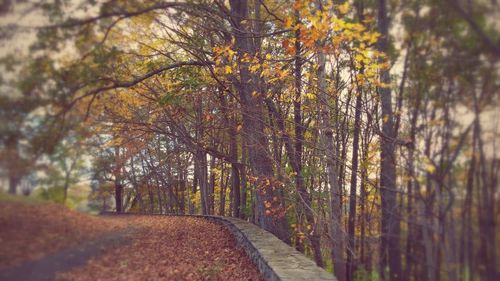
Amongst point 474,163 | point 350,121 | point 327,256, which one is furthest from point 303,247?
point 474,163

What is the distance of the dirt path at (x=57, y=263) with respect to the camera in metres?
3.28

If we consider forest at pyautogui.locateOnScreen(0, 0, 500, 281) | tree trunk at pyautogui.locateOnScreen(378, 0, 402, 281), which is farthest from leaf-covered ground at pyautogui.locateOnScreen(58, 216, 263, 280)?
tree trunk at pyautogui.locateOnScreen(378, 0, 402, 281)

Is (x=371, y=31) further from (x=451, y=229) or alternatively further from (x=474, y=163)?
(x=451, y=229)

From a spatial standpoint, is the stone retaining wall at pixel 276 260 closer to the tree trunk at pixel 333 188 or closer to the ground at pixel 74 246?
the tree trunk at pixel 333 188

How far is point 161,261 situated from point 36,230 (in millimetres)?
1762

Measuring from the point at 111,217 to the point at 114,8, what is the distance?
2194 mm

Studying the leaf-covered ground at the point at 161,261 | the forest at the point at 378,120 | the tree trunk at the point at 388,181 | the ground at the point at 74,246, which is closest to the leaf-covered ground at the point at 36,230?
the ground at the point at 74,246

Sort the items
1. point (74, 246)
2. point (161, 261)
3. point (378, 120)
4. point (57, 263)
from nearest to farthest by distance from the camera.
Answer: point (57, 263), point (74, 246), point (378, 120), point (161, 261)

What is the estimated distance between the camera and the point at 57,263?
3.43 metres

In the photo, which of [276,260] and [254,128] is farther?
[254,128]

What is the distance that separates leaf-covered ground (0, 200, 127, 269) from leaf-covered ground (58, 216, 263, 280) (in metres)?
0.27

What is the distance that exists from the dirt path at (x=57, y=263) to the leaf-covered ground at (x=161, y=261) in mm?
64

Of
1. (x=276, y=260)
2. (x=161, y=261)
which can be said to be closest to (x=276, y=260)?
(x=276, y=260)

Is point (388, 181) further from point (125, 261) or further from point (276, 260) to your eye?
point (125, 261)
